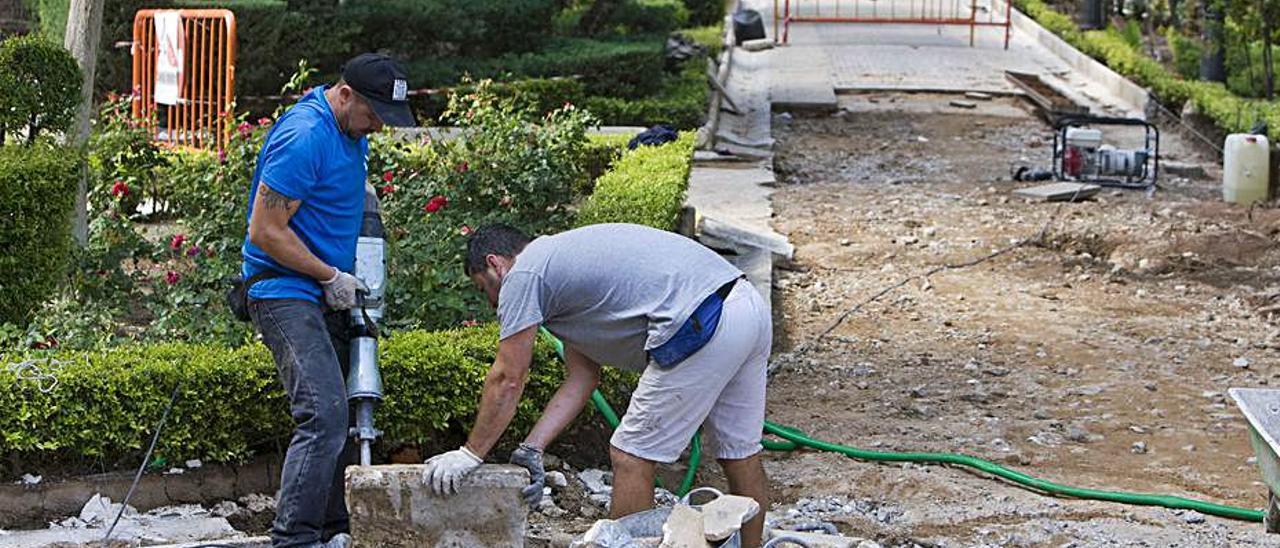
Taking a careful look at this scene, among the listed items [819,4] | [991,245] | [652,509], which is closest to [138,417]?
[652,509]

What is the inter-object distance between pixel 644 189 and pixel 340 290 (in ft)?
14.3

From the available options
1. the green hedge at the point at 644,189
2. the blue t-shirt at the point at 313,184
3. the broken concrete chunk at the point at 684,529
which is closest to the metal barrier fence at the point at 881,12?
the green hedge at the point at 644,189

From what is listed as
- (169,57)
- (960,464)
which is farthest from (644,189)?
(169,57)

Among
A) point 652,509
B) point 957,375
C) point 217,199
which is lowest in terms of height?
point 957,375

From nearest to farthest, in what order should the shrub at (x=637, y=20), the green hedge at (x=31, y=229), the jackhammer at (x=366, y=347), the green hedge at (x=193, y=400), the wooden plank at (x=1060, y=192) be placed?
the jackhammer at (x=366, y=347) → the green hedge at (x=193, y=400) → the green hedge at (x=31, y=229) → the wooden plank at (x=1060, y=192) → the shrub at (x=637, y=20)

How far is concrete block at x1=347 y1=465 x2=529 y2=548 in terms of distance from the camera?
4.85 metres

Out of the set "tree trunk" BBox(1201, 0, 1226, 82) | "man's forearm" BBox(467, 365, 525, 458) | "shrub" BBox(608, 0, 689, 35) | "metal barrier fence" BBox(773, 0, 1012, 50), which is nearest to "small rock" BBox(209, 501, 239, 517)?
"man's forearm" BBox(467, 365, 525, 458)

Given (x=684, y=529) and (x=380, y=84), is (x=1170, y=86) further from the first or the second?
(x=684, y=529)

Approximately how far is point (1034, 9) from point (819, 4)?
5.65 meters

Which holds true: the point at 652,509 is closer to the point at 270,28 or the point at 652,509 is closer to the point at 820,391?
the point at 820,391

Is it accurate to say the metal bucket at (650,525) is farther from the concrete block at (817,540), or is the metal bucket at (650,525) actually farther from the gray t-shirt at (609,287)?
the gray t-shirt at (609,287)

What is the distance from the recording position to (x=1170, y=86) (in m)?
19.3

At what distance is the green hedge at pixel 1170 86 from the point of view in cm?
1661

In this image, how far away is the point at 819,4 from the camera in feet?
118
